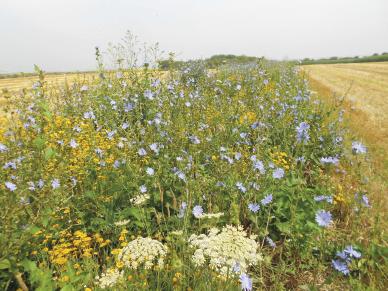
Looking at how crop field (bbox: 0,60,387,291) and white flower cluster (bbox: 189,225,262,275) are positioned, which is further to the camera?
crop field (bbox: 0,60,387,291)

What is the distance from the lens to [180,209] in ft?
8.58

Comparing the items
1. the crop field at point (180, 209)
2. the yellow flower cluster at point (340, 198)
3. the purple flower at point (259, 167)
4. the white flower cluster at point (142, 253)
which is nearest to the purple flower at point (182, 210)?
the crop field at point (180, 209)

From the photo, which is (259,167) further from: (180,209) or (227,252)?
(227,252)

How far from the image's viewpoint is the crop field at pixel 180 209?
206 centimetres

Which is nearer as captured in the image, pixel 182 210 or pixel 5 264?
pixel 5 264

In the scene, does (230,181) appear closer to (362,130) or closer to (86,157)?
(86,157)

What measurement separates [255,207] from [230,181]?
0.56 metres

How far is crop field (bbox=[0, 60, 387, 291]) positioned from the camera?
2061mm

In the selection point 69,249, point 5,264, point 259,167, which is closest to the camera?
point 5,264

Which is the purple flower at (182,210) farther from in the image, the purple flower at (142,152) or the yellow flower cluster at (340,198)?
the yellow flower cluster at (340,198)

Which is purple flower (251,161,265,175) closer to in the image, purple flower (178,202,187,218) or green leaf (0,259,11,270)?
purple flower (178,202,187,218)

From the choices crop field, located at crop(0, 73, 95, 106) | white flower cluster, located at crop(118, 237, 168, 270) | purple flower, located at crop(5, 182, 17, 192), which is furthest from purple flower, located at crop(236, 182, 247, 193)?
crop field, located at crop(0, 73, 95, 106)

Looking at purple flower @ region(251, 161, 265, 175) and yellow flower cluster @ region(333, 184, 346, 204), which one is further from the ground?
purple flower @ region(251, 161, 265, 175)

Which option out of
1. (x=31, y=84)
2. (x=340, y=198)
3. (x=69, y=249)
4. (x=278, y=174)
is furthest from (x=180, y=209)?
(x=31, y=84)
